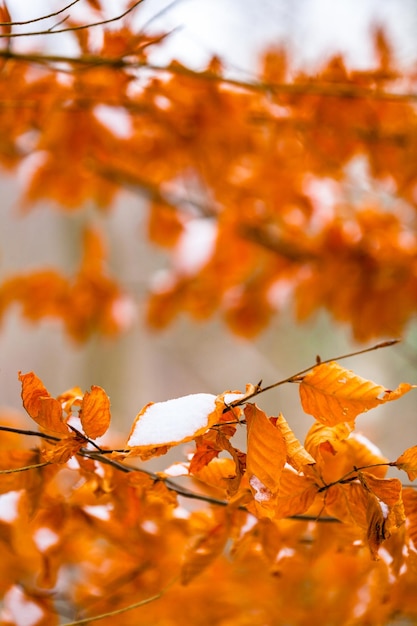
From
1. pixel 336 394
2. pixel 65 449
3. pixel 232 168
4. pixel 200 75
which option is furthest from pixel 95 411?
pixel 232 168

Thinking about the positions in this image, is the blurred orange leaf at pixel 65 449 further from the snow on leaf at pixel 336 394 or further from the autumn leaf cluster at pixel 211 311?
the snow on leaf at pixel 336 394

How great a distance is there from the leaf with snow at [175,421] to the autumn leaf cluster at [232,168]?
1.47ft

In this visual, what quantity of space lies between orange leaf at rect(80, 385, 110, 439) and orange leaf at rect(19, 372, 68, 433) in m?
0.02

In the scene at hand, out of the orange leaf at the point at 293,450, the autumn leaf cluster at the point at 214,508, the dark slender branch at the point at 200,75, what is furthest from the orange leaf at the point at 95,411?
the dark slender branch at the point at 200,75

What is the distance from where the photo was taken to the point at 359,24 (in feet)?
4.91

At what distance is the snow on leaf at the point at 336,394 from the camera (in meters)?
0.37

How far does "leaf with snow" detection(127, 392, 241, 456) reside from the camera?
34 centimetres

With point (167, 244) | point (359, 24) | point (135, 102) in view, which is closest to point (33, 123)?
point (135, 102)

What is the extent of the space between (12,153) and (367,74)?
67cm

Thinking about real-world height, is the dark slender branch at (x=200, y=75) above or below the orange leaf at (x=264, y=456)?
above

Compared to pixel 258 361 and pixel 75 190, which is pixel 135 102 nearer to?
pixel 75 190

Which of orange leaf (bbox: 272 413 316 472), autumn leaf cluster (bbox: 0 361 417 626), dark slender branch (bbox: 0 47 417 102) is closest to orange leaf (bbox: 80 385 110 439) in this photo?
autumn leaf cluster (bbox: 0 361 417 626)

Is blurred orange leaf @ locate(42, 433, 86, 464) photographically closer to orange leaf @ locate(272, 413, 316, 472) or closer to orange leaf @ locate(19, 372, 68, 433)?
orange leaf @ locate(19, 372, 68, 433)

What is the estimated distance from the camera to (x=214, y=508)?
54 cm
